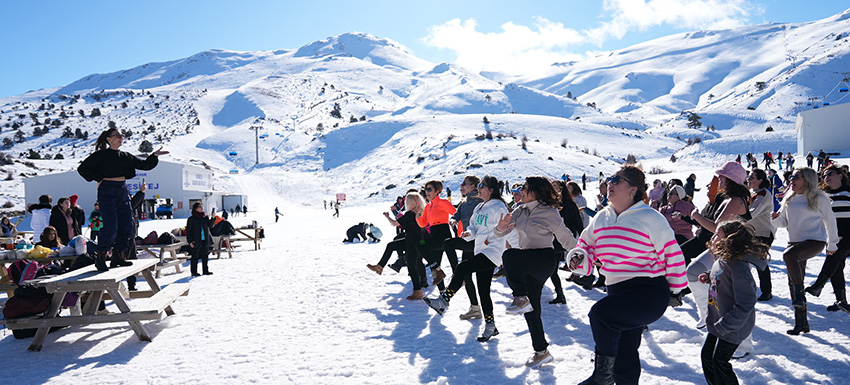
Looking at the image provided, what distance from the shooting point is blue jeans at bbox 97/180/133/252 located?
565 cm

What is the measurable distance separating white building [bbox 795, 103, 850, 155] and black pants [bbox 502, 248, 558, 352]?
157ft

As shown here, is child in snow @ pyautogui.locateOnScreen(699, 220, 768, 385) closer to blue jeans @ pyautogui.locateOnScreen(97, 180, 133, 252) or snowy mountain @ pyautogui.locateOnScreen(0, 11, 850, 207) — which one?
blue jeans @ pyautogui.locateOnScreen(97, 180, 133, 252)

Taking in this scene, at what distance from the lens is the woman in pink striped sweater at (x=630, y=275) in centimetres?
306

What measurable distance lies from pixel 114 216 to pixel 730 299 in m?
6.45

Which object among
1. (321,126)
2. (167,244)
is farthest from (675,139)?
(167,244)

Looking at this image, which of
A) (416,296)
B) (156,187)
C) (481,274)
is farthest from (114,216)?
(156,187)

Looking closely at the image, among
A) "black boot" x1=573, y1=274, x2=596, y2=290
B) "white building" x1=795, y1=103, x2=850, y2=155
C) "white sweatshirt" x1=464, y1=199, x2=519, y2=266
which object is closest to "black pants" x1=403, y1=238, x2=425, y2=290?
"white sweatshirt" x1=464, y1=199, x2=519, y2=266

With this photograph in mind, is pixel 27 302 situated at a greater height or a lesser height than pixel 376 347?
greater

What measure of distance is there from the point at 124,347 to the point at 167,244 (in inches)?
239

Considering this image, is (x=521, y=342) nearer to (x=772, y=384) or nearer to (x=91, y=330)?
(x=772, y=384)

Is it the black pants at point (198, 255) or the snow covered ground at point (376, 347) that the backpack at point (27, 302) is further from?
the black pants at point (198, 255)

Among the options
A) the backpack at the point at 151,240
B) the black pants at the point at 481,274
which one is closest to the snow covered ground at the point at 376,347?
the black pants at the point at 481,274

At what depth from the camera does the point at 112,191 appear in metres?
5.69

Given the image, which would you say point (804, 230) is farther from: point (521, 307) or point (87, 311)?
point (87, 311)
